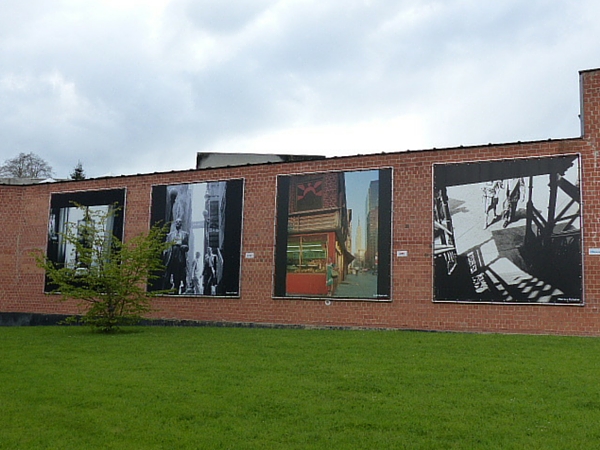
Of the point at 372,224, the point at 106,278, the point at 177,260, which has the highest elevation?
the point at 372,224

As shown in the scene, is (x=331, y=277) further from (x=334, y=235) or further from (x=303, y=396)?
(x=303, y=396)

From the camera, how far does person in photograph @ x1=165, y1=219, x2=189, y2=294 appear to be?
20578 mm

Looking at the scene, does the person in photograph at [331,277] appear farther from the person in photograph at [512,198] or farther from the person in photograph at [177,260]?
the person in photograph at [177,260]

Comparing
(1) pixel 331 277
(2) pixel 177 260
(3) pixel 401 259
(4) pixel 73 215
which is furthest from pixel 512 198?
(4) pixel 73 215

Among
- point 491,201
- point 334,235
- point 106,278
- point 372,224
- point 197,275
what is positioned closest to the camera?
point 491,201

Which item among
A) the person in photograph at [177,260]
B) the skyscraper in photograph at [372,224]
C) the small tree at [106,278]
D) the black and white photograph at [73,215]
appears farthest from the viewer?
the black and white photograph at [73,215]

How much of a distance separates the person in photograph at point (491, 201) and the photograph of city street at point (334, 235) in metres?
2.57

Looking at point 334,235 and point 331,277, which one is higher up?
point 334,235

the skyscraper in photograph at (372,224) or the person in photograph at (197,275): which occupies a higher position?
the skyscraper in photograph at (372,224)

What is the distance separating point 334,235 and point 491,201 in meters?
4.31

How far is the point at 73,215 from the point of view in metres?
23.2

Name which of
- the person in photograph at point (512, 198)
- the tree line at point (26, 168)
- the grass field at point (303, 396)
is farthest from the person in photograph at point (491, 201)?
the tree line at point (26, 168)

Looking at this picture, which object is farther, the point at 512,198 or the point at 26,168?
the point at 26,168

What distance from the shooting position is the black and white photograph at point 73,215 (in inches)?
875
